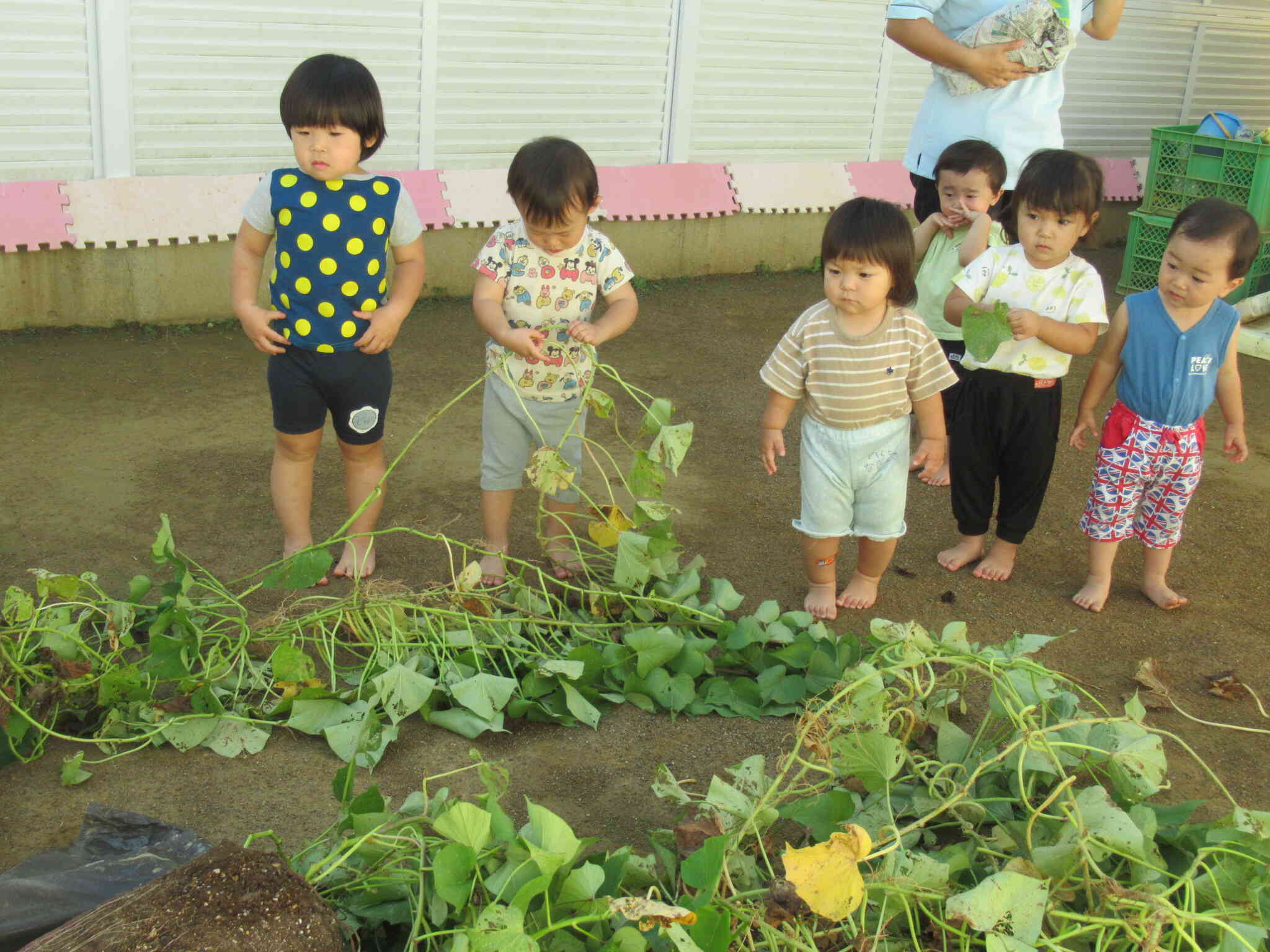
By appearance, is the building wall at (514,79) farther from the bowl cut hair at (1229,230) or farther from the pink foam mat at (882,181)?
the bowl cut hair at (1229,230)

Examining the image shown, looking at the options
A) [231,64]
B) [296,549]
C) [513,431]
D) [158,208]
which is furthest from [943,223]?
[158,208]

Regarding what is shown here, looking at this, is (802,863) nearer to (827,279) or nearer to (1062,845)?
(1062,845)

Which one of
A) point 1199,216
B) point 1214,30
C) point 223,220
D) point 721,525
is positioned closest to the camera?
point 1199,216

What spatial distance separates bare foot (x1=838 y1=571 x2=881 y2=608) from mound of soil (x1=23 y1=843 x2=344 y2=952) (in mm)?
1977

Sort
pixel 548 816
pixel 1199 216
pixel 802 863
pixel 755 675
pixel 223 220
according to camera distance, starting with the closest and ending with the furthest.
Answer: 1. pixel 802 863
2. pixel 548 816
3. pixel 755 675
4. pixel 1199 216
5. pixel 223 220

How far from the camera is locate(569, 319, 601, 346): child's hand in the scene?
10.5ft

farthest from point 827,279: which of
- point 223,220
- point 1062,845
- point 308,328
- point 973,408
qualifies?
point 223,220

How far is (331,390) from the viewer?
11.0 ft

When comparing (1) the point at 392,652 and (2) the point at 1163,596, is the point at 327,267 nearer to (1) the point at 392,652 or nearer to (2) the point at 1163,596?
(1) the point at 392,652

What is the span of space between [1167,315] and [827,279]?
1.02 meters

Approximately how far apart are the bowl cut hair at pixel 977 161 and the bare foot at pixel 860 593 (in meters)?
1.34

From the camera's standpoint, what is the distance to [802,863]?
1908mm

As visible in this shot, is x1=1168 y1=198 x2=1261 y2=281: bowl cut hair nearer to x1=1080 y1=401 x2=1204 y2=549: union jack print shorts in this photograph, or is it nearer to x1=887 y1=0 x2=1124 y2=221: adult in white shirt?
x1=1080 y1=401 x2=1204 y2=549: union jack print shorts

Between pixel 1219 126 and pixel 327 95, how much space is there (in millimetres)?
5899
